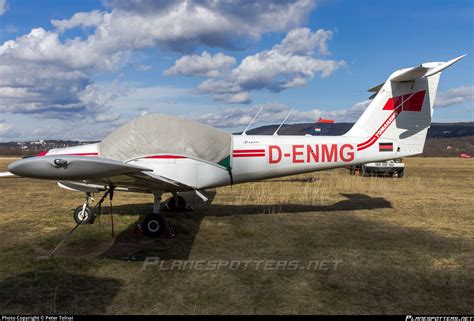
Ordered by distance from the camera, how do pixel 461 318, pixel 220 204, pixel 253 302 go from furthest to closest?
pixel 220 204
pixel 253 302
pixel 461 318

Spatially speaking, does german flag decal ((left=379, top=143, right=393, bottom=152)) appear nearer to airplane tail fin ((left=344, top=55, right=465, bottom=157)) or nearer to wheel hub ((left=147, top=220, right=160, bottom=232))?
airplane tail fin ((left=344, top=55, right=465, bottom=157))

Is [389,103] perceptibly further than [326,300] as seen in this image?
Yes

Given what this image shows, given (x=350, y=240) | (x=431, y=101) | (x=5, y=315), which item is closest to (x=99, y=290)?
(x=5, y=315)

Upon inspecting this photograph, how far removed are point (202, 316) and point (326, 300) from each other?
63.6 inches

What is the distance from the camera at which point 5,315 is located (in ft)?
13.5

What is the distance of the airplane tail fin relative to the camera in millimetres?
9641

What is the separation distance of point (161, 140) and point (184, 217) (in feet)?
8.53

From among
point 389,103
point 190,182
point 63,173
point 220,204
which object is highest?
point 389,103

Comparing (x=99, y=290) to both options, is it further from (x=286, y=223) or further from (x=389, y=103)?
(x=389, y=103)

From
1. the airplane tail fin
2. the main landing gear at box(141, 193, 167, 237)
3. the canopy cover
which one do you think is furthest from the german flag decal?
the main landing gear at box(141, 193, 167, 237)

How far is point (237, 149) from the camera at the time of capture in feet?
29.3

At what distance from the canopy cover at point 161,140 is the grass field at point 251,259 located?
177 cm

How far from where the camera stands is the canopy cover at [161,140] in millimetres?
8078

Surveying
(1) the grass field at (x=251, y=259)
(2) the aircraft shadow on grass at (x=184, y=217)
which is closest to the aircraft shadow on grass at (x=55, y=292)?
(1) the grass field at (x=251, y=259)
